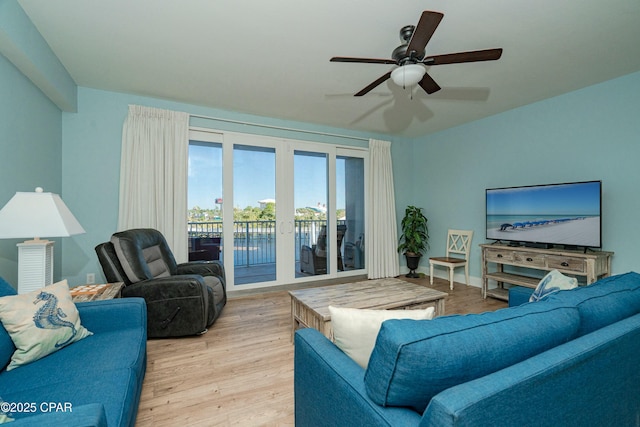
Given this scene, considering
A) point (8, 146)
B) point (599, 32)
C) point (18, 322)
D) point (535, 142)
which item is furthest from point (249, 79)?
point (535, 142)

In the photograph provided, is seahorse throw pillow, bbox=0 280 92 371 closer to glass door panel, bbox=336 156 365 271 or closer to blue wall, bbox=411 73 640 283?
glass door panel, bbox=336 156 365 271

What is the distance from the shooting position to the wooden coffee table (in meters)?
2.33

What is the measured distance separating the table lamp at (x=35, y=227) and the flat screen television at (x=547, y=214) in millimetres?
4810

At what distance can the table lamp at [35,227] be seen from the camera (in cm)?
172

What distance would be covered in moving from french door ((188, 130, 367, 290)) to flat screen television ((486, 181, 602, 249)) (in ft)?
7.01

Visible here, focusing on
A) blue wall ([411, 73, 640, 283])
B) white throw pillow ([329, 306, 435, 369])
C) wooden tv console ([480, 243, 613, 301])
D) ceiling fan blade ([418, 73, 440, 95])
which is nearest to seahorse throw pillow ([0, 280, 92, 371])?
white throw pillow ([329, 306, 435, 369])

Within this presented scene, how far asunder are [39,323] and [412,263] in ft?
15.9

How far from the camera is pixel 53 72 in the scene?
102 inches

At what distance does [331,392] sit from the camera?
39.5 inches

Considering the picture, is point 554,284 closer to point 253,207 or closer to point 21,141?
point 253,207

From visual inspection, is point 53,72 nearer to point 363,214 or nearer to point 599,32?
point 363,214

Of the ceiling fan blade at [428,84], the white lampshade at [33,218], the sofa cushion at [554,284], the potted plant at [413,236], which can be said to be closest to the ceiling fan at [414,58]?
the ceiling fan blade at [428,84]

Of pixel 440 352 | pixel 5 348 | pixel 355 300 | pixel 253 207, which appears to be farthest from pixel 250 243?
pixel 440 352

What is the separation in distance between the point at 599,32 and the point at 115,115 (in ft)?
16.4
